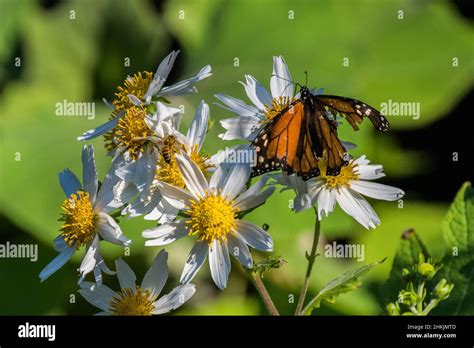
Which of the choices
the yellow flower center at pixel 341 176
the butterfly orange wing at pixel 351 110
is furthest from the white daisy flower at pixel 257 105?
the yellow flower center at pixel 341 176

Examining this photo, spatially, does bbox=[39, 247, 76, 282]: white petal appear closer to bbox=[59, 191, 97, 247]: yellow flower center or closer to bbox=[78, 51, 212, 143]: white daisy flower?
bbox=[59, 191, 97, 247]: yellow flower center

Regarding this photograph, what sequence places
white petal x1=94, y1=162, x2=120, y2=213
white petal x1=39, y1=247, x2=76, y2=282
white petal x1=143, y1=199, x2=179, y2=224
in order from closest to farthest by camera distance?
white petal x1=143, y1=199, x2=179, y2=224, white petal x1=94, y1=162, x2=120, y2=213, white petal x1=39, y1=247, x2=76, y2=282

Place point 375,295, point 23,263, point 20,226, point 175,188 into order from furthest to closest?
point 23,263 < point 20,226 < point 375,295 < point 175,188

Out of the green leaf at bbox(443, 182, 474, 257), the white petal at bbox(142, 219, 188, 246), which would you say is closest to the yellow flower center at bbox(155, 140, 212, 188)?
the white petal at bbox(142, 219, 188, 246)

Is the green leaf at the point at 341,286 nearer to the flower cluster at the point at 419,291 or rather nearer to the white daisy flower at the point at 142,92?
the flower cluster at the point at 419,291
